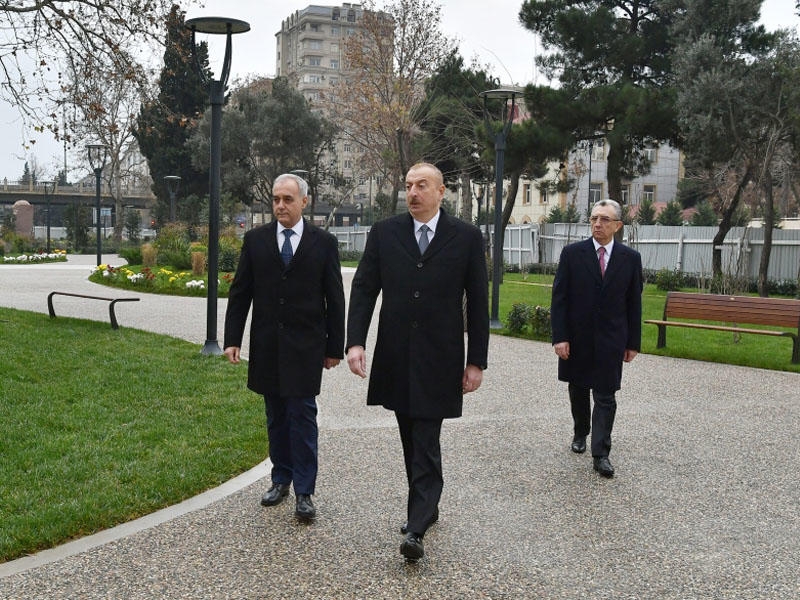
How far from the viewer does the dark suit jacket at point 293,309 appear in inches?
176

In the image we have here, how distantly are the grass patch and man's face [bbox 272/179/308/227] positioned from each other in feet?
5.61

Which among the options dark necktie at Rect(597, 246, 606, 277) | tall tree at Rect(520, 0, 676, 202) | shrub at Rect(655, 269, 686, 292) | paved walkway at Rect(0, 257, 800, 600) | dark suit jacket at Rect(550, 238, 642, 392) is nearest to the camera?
paved walkway at Rect(0, 257, 800, 600)

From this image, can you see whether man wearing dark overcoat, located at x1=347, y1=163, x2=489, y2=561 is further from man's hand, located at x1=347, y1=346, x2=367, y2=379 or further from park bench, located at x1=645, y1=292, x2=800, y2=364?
park bench, located at x1=645, y1=292, x2=800, y2=364

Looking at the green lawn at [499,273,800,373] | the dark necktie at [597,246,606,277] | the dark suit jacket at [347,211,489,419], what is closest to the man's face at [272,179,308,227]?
the dark suit jacket at [347,211,489,419]

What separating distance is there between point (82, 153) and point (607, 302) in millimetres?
52858

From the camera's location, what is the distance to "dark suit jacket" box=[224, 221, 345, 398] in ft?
14.6

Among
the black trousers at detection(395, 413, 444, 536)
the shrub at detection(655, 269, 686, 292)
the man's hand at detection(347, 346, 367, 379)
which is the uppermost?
the man's hand at detection(347, 346, 367, 379)

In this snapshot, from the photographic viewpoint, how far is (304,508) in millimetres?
4453

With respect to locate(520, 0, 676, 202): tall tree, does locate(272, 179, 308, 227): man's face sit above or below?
below

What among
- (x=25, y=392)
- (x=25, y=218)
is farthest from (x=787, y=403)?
(x=25, y=218)

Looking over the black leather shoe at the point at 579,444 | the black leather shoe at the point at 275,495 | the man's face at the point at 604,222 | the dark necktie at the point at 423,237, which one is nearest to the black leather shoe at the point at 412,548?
the black leather shoe at the point at 275,495

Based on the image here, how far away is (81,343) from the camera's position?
10883mm

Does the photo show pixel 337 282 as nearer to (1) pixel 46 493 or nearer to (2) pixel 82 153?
(1) pixel 46 493

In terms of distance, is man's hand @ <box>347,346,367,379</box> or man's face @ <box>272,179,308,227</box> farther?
man's face @ <box>272,179,308,227</box>
